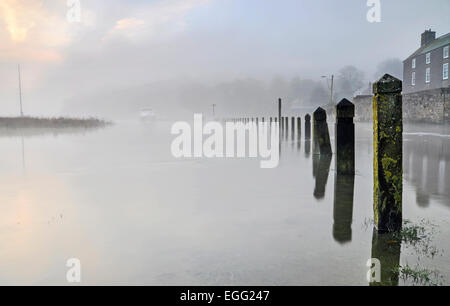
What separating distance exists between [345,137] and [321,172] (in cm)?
144

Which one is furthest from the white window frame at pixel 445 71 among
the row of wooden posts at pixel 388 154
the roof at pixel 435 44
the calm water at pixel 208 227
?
the row of wooden posts at pixel 388 154

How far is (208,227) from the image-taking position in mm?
4195

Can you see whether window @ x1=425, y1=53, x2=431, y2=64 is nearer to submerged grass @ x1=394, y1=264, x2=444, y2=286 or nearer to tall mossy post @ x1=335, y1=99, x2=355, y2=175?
tall mossy post @ x1=335, y1=99, x2=355, y2=175

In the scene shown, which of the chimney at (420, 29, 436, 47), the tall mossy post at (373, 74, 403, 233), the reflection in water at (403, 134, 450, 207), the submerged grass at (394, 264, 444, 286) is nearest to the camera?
the submerged grass at (394, 264, 444, 286)

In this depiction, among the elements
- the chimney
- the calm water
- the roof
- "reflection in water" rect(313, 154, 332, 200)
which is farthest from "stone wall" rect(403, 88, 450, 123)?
the chimney

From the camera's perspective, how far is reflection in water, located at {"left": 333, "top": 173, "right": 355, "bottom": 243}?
386 cm

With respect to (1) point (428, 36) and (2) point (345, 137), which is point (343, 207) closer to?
(2) point (345, 137)

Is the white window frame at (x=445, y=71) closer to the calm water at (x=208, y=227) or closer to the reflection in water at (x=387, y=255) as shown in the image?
the calm water at (x=208, y=227)

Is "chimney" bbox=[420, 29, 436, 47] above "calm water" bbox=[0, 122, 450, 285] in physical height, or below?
above

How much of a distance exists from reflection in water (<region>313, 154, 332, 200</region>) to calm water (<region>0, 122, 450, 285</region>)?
0.11ft

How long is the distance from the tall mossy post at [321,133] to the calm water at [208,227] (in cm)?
266

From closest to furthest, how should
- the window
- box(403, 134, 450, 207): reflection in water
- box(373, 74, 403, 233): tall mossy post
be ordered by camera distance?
box(373, 74, 403, 233): tall mossy post
box(403, 134, 450, 207): reflection in water
the window

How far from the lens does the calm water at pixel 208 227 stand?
2924 millimetres

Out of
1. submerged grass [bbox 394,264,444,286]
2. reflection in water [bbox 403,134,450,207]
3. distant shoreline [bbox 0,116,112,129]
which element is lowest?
submerged grass [bbox 394,264,444,286]
